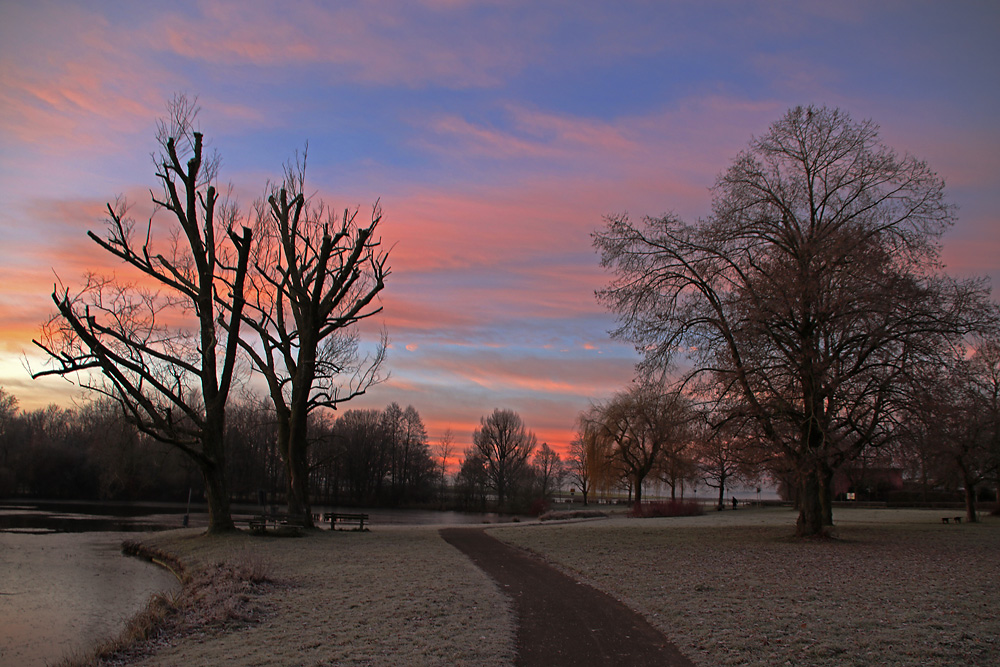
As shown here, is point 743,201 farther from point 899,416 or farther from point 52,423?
point 52,423

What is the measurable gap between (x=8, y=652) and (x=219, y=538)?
35.0 ft

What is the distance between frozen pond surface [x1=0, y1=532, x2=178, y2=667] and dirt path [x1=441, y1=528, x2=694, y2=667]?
251 inches

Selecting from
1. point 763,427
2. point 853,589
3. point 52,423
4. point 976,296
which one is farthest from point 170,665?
point 52,423

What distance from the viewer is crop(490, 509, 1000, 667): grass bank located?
716cm

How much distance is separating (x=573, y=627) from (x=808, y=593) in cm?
451

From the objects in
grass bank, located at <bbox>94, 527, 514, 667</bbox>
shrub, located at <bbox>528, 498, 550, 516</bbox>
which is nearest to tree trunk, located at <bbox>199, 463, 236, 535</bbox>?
grass bank, located at <bbox>94, 527, 514, 667</bbox>

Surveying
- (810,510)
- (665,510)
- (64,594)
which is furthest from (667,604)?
(665,510)

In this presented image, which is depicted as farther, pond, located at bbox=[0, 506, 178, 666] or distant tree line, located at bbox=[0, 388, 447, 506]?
distant tree line, located at bbox=[0, 388, 447, 506]

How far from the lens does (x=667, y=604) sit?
955cm

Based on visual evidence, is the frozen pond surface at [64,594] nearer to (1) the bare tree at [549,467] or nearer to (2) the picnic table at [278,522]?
(2) the picnic table at [278,522]

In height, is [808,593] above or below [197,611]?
above

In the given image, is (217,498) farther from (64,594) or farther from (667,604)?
(667,604)

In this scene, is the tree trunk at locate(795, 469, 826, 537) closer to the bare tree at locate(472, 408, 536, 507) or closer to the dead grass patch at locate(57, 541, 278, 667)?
the dead grass patch at locate(57, 541, 278, 667)

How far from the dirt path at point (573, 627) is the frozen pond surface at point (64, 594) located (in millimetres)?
6373
